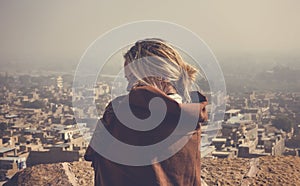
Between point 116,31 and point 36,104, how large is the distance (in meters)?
18.3

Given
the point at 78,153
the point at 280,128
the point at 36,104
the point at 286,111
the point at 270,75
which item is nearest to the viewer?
the point at 78,153

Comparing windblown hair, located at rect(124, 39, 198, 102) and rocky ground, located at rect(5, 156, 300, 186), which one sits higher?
windblown hair, located at rect(124, 39, 198, 102)

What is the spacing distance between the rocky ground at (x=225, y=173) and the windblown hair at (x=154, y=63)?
145cm

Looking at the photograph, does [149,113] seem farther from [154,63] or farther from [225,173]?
[225,173]

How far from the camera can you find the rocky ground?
7.80 ft

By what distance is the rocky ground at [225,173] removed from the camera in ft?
7.80

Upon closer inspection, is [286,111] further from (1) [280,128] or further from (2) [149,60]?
(2) [149,60]

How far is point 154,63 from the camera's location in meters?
1.01

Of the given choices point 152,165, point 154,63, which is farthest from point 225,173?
point 154,63

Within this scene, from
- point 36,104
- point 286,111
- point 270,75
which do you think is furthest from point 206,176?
point 270,75

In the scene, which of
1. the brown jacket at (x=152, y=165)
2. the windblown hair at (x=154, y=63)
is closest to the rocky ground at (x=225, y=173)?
the brown jacket at (x=152, y=165)

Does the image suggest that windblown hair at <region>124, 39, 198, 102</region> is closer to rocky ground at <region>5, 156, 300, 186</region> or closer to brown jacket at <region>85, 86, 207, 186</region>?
brown jacket at <region>85, 86, 207, 186</region>

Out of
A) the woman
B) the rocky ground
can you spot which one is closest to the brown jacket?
the woman

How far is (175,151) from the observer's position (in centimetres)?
107
